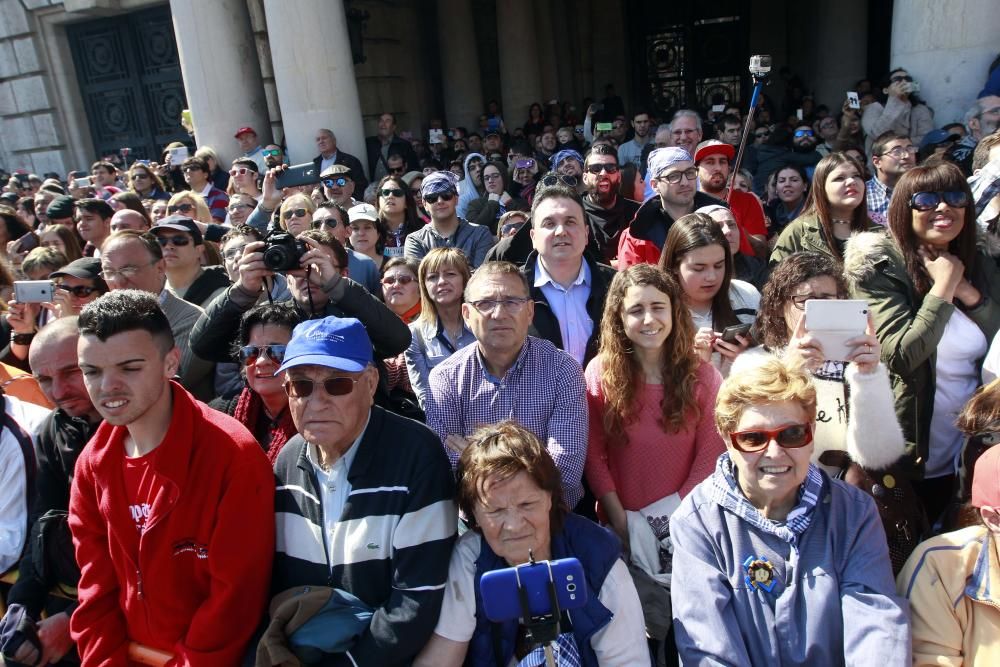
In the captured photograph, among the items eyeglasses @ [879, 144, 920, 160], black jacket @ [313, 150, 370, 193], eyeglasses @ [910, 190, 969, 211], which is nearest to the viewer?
eyeglasses @ [910, 190, 969, 211]

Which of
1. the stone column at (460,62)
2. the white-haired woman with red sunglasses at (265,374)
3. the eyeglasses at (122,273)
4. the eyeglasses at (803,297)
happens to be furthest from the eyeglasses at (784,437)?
the stone column at (460,62)

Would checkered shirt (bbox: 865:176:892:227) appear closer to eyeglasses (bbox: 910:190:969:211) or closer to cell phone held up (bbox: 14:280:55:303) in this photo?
eyeglasses (bbox: 910:190:969:211)

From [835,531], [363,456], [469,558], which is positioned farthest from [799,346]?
[363,456]

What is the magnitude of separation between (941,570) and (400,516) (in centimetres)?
169

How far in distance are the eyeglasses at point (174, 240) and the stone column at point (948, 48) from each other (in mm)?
6970

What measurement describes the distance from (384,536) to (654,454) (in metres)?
1.16

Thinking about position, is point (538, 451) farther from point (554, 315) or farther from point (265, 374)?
point (554, 315)

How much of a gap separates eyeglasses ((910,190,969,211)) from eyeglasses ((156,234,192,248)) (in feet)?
13.6

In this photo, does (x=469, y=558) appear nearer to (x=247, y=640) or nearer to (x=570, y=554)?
(x=570, y=554)

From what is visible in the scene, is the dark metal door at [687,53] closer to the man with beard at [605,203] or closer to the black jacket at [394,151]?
the black jacket at [394,151]

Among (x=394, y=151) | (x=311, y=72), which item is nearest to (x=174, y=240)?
(x=311, y=72)

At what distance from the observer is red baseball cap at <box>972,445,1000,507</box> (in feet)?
6.89

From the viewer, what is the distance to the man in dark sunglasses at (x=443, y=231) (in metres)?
5.49

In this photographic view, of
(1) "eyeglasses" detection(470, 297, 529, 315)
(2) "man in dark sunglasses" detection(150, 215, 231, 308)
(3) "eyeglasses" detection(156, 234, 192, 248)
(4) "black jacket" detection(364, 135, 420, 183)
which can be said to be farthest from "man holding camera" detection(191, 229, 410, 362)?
(4) "black jacket" detection(364, 135, 420, 183)
